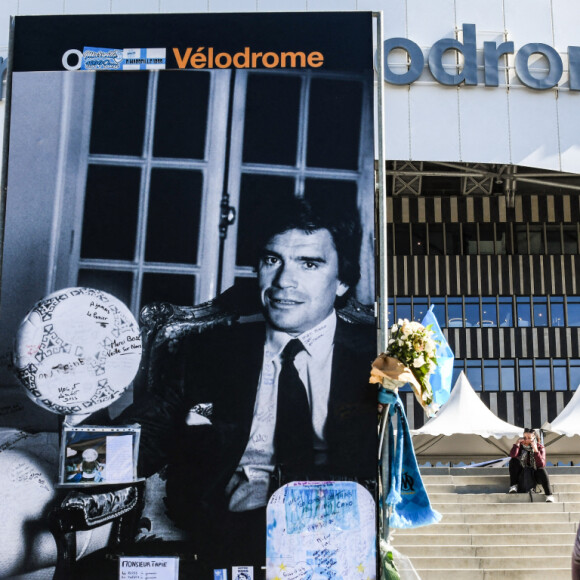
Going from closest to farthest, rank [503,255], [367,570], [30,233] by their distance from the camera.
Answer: [367,570] < [30,233] < [503,255]

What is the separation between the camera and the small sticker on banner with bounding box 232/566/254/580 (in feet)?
27.8

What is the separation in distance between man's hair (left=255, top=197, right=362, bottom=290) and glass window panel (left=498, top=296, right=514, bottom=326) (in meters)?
32.7

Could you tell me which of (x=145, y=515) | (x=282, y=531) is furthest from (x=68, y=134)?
(x=282, y=531)

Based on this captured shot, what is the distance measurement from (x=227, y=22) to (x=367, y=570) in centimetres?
555

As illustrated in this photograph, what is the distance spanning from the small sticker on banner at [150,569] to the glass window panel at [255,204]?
9.57ft

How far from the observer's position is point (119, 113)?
9.23 meters

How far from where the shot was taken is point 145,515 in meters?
8.62

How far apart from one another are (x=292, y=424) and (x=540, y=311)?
33828 millimetres

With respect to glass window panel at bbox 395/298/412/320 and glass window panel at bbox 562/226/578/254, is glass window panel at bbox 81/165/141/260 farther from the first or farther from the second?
glass window panel at bbox 562/226/578/254

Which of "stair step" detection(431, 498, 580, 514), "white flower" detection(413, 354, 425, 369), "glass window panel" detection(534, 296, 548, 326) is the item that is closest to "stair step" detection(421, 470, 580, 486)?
"stair step" detection(431, 498, 580, 514)

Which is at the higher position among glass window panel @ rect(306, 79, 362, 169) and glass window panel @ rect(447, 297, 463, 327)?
glass window panel @ rect(447, 297, 463, 327)

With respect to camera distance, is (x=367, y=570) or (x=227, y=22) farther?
(x=227, y=22)

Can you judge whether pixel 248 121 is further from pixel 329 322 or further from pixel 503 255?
pixel 503 255

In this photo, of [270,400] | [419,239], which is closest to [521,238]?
[419,239]
